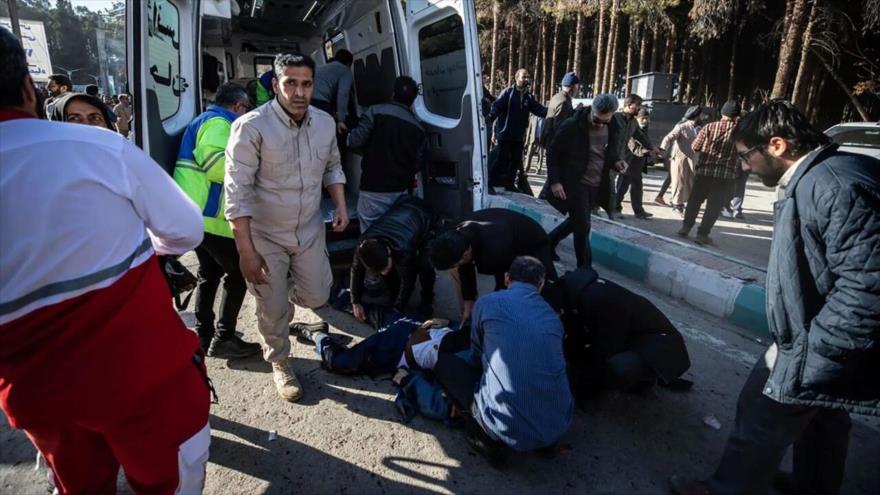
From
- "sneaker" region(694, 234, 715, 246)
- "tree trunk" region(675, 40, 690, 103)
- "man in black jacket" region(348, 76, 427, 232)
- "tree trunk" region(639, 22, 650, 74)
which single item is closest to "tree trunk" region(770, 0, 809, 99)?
"sneaker" region(694, 234, 715, 246)

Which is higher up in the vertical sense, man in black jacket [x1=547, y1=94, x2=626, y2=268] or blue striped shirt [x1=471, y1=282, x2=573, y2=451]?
man in black jacket [x1=547, y1=94, x2=626, y2=268]

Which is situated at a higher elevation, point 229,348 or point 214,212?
point 214,212

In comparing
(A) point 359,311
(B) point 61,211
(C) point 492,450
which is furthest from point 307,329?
(B) point 61,211

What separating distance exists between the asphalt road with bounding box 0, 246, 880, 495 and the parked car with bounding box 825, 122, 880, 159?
7100 millimetres

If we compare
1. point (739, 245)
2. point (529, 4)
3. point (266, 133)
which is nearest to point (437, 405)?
point (266, 133)

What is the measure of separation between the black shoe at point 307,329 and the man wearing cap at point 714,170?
432cm

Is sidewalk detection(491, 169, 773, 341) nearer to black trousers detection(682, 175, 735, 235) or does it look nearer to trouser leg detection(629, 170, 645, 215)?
trouser leg detection(629, 170, 645, 215)

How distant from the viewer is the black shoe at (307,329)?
124 inches

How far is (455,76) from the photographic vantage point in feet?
11.9

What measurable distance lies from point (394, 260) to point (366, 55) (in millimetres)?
2688

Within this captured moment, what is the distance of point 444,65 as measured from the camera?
373 cm

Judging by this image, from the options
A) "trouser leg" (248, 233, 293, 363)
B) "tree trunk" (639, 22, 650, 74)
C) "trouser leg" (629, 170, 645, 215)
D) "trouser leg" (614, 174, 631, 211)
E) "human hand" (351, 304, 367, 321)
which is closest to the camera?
"trouser leg" (248, 233, 293, 363)

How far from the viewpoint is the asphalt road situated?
199 centimetres

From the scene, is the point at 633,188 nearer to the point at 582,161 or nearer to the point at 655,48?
the point at 582,161
